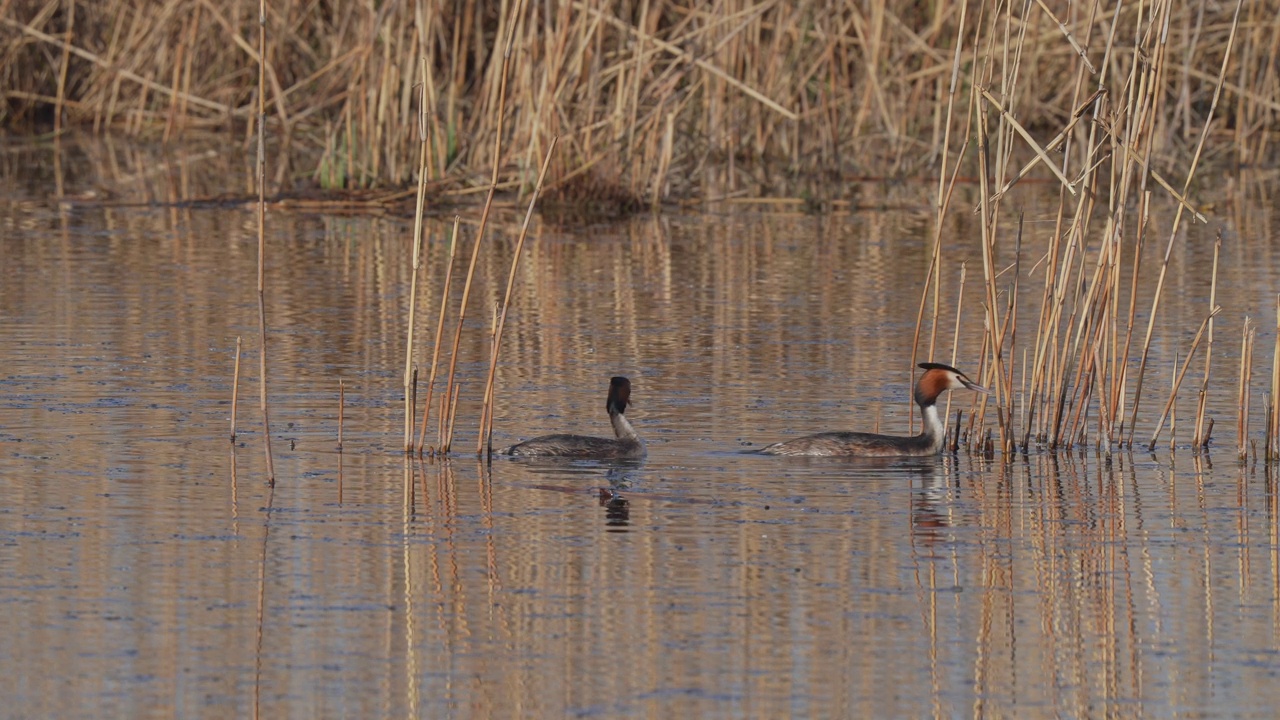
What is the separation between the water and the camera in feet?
19.1

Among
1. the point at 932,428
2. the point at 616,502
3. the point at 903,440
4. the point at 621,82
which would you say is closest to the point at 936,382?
the point at 932,428

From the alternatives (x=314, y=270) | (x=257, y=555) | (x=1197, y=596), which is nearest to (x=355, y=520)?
(x=257, y=555)

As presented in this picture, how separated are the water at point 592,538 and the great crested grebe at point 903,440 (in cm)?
10

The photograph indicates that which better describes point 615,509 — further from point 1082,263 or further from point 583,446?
point 1082,263

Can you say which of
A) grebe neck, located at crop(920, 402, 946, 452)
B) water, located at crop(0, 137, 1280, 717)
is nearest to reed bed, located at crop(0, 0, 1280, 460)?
water, located at crop(0, 137, 1280, 717)

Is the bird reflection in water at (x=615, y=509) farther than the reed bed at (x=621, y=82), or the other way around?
the reed bed at (x=621, y=82)

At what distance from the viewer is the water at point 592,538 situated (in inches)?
230

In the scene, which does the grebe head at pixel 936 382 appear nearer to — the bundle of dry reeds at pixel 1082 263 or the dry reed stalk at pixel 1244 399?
the bundle of dry reeds at pixel 1082 263

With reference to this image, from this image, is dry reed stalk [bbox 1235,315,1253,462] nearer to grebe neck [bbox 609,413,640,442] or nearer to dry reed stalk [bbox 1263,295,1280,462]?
dry reed stalk [bbox 1263,295,1280,462]

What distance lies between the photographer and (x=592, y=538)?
7.50 m

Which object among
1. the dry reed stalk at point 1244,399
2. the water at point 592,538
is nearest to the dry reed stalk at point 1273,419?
the dry reed stalk at point 1244,399

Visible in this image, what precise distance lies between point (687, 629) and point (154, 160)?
751 inches

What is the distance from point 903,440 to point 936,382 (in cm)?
A: 39

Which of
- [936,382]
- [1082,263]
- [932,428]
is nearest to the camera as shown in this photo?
[1082,263]
